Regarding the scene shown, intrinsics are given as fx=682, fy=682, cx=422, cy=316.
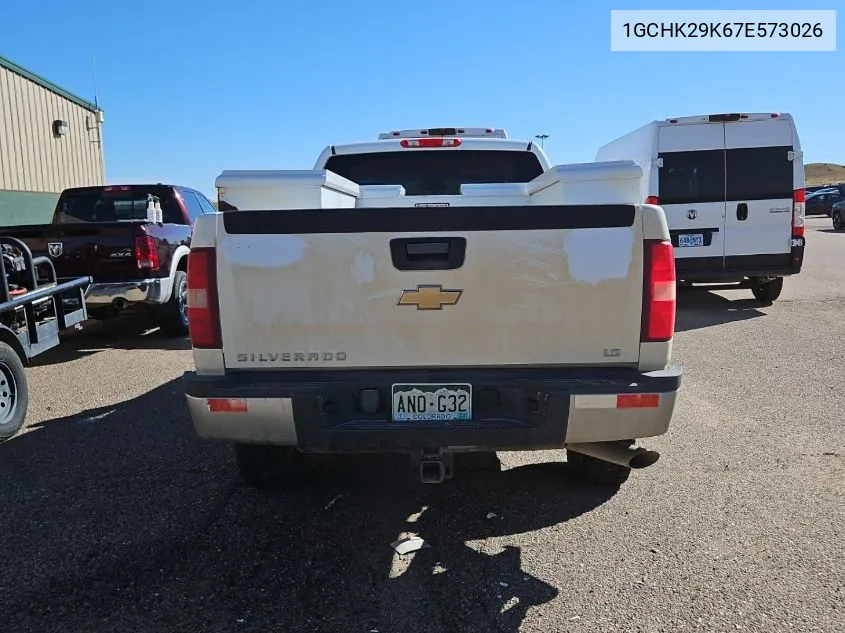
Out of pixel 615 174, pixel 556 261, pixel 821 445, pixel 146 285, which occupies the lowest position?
pixel 821 445

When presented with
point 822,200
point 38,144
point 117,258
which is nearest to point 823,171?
point 822,200

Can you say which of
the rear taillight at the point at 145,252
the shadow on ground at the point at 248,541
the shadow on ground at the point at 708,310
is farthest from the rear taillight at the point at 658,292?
the rear taillight at the point at 145,252

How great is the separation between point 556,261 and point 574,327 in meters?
0.30

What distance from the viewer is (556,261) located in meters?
2.97

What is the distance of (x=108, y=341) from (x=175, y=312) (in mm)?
1056

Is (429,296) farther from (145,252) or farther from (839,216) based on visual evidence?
(839,216)

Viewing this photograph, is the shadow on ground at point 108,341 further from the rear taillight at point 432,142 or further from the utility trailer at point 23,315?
the rear taillight at point 432,142

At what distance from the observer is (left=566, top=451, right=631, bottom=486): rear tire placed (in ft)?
12.9

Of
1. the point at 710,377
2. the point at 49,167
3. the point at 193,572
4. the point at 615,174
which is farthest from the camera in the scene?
the point at 49,167

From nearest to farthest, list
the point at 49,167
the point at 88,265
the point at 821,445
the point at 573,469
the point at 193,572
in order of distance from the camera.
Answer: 1. the point at 193,572
2. the point at 573,469
3. the point at 821,445
4. the point at 88,265
5. the point at 49,167

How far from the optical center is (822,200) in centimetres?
3700

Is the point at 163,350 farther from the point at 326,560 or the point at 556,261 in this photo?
the point at 556,261

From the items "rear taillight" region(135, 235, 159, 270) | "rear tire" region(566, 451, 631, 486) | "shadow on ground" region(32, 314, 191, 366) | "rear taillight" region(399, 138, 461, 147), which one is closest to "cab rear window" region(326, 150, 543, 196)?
"rear taillight" region(399, 138, 461, 147)

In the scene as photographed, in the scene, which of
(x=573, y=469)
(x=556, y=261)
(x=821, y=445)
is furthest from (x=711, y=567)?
(x=821, y=445)
